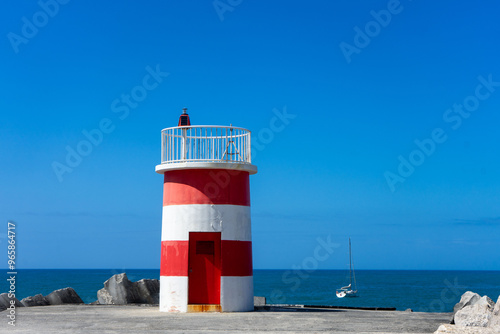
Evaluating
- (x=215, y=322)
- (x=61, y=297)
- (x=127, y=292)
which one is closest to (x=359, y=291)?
(x=127, y=292)

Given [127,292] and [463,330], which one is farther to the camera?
[127,292]

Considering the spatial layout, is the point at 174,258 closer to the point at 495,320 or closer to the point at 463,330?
the point at 463,330

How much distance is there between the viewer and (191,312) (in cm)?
1427

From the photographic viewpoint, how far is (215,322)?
11.9 metres

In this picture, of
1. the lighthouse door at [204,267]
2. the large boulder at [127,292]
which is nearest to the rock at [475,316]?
the lighthouse door at [204,267]

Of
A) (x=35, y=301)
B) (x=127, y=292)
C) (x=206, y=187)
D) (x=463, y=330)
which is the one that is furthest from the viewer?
(x=127, y=292)

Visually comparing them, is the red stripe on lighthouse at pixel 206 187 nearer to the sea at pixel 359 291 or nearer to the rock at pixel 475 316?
the rock at pixel 475 316

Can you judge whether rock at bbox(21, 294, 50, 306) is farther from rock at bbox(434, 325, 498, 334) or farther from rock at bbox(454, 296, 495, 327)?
rock at bbox(434, 325, 498, 334)

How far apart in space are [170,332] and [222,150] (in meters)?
5.75

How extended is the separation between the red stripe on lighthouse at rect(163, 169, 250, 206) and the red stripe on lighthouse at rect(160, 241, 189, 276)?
1045mm

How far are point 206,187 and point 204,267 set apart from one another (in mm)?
1988

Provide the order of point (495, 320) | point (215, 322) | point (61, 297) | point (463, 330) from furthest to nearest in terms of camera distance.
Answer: point (61, 297), point (215, 322), point (495, 320), point (463, 330)

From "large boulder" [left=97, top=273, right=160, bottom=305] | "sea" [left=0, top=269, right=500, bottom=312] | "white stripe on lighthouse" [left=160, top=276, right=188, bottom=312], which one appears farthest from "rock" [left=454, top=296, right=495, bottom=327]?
"sea" [left=0, top=269, right=500, bottom=312]

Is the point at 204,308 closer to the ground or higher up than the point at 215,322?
higher up
